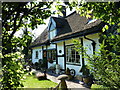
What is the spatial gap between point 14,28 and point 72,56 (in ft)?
30.4

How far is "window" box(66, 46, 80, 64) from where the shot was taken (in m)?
10.4

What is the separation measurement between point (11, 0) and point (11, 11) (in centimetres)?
20

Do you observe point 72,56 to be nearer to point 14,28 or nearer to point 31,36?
point 31,36

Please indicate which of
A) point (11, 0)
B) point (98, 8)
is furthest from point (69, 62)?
point (11, 0)

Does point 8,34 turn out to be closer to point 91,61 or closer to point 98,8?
point 91,61

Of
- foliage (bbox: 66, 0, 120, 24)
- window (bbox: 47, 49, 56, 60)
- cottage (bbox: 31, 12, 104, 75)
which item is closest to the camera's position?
foliage (bbox: 66, 0, 120, 24)

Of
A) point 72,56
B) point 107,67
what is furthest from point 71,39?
point 107,67

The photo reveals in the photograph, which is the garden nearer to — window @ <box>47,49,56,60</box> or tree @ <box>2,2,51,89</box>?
tree @ <box>2,2,51,89</box>

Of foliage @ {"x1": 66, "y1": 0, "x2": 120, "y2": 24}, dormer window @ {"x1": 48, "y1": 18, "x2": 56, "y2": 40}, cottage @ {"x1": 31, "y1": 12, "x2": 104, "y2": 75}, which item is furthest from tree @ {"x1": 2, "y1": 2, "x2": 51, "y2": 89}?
dormer window @ {"x1": 48, "y1": 18, "x2": 56, "y2": 40}

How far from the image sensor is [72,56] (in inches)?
436

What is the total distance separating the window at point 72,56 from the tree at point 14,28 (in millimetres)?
8077

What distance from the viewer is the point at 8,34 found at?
212cm

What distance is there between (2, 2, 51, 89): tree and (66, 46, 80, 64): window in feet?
26.5

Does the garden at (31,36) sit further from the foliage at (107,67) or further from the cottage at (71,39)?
the cottage at (71,39)
